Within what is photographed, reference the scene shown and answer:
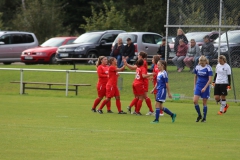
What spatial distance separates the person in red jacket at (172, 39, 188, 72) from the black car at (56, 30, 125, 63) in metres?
11.0

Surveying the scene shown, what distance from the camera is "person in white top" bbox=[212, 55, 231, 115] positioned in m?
20.5

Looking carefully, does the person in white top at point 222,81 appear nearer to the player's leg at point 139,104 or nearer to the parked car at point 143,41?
the player's leg at point 139,104

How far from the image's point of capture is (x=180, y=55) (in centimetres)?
2428

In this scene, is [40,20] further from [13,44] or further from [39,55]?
[39,55]

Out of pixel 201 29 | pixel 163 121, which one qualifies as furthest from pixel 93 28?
pixel 163 121

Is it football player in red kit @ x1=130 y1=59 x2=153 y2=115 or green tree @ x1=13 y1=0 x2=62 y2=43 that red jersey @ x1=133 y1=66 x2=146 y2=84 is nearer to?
football player in red kit @ x1=130 y1=59 x2=153 y2=115

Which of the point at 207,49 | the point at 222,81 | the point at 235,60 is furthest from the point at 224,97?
the point at 207,49

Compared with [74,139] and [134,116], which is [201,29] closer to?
[134,116]

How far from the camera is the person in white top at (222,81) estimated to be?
2053cm

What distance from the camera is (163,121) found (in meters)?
17.8

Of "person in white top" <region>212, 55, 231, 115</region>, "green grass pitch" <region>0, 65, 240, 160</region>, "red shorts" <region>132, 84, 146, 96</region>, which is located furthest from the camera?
"person in white top" <region>212, 55, 231, 115</region>

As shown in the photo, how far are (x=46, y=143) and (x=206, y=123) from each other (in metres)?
5.91

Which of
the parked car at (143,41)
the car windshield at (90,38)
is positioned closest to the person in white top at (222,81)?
the parked car at (143,41)

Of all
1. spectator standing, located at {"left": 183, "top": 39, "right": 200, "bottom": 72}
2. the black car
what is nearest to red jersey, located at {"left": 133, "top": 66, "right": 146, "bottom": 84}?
spectator standing, located at {"left": 183, "top": 39, "right": 200, "bottom": 72}
